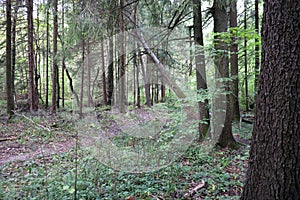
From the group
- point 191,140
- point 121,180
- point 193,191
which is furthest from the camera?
point 191,140

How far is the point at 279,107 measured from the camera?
2111mm

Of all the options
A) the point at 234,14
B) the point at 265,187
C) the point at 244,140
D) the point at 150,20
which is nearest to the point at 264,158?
the point at 265,187

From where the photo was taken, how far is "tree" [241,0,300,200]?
80.7 inches

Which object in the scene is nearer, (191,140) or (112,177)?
(112,177)

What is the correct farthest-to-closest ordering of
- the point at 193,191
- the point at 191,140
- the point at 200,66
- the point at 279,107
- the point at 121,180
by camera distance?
the point at 191,140
the point at 200,66
the point at 121,180
the point at 193,191
the point at 279,107

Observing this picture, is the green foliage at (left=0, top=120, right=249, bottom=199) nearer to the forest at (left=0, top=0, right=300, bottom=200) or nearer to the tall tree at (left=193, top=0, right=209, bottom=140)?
the forest at (left=0, top=0, right=300, bottom=200)

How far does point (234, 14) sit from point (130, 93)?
1937cm

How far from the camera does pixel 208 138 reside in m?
6.22

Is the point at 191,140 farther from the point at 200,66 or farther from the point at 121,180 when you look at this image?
the point at 121,180

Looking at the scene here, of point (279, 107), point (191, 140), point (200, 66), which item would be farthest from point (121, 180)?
point (200, 66)

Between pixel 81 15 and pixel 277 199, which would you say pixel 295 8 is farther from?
pixel 81 15

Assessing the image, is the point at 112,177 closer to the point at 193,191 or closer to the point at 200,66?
the point at 193,191

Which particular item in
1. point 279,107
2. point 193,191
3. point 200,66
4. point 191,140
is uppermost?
point 200,66

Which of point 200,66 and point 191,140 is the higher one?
point 200,66
